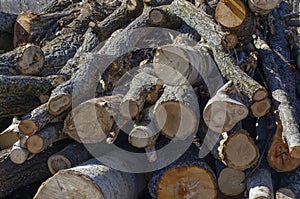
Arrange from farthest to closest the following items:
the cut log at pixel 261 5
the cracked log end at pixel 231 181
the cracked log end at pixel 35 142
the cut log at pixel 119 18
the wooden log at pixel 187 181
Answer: the cut log at pixel 119 18, the cut log at pixel 261 5, the cracked log end at pixel 35 142, the cracked log end at pixel 231 181, the wooden log at pixel 187 181

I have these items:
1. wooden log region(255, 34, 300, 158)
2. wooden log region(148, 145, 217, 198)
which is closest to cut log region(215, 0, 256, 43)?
wooden log region(255, 34, 300, 158)

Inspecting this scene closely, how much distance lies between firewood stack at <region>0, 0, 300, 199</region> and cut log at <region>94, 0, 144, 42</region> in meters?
0.34

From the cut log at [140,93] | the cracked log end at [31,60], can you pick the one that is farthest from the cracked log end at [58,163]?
the cracked log end at [31,60]

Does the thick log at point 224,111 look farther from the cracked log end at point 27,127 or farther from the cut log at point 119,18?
the cut log at point 119,18

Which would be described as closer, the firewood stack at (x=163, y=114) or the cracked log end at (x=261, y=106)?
the firewood stack at (x=163, y=114)

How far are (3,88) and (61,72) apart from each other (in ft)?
1.84

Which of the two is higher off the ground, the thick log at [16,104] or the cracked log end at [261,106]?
the cracked log end at [261,106]

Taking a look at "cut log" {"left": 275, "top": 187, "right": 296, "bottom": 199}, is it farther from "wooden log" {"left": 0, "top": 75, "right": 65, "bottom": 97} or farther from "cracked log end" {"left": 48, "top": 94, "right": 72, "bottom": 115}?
"wooden log" {"left": 0, "top": 75, "right": 65, "bottom": 97}

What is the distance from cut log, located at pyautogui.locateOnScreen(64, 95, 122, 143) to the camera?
334 cm

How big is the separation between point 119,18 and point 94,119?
182 cm

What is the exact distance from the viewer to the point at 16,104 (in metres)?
3.99

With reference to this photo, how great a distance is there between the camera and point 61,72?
13.4 feet

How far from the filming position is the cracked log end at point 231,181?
3.22 metres

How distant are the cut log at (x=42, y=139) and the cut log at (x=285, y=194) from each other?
68.3 inches
